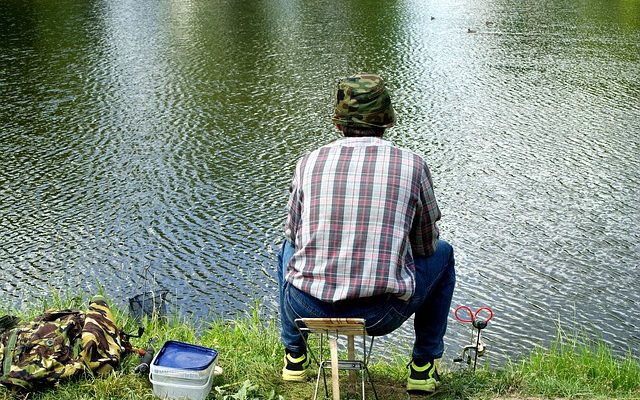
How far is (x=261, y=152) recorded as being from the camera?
15242 millimetres

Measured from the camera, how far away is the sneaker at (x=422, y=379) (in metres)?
4.07

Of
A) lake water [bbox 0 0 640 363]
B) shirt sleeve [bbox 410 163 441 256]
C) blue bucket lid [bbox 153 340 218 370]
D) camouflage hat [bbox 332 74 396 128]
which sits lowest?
lake water [bbox 0 0 640 363]

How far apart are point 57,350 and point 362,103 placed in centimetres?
190

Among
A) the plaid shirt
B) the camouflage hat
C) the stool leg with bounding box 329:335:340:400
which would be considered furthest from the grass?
the camouflage hat

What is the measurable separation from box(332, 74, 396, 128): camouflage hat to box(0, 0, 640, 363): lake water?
529 cm

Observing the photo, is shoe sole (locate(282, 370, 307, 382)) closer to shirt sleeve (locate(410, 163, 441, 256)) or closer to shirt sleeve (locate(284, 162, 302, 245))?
shirt sleeve (locate(284, 162, 302, 245))

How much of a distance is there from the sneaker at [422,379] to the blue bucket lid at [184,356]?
95cm

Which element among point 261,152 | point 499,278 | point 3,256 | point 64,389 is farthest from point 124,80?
point 64,389

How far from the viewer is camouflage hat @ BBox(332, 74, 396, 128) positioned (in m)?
3.69

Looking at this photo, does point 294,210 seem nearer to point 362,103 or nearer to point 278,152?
point 362,103

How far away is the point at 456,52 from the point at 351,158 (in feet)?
71.8

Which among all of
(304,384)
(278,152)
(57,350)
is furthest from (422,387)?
(278,152)

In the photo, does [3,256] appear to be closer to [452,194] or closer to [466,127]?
[452,194]

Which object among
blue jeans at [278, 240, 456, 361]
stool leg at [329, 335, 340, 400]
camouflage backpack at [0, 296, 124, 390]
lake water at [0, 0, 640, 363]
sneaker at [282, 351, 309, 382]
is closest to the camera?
stool leg at [329, 335, 340, 400]
